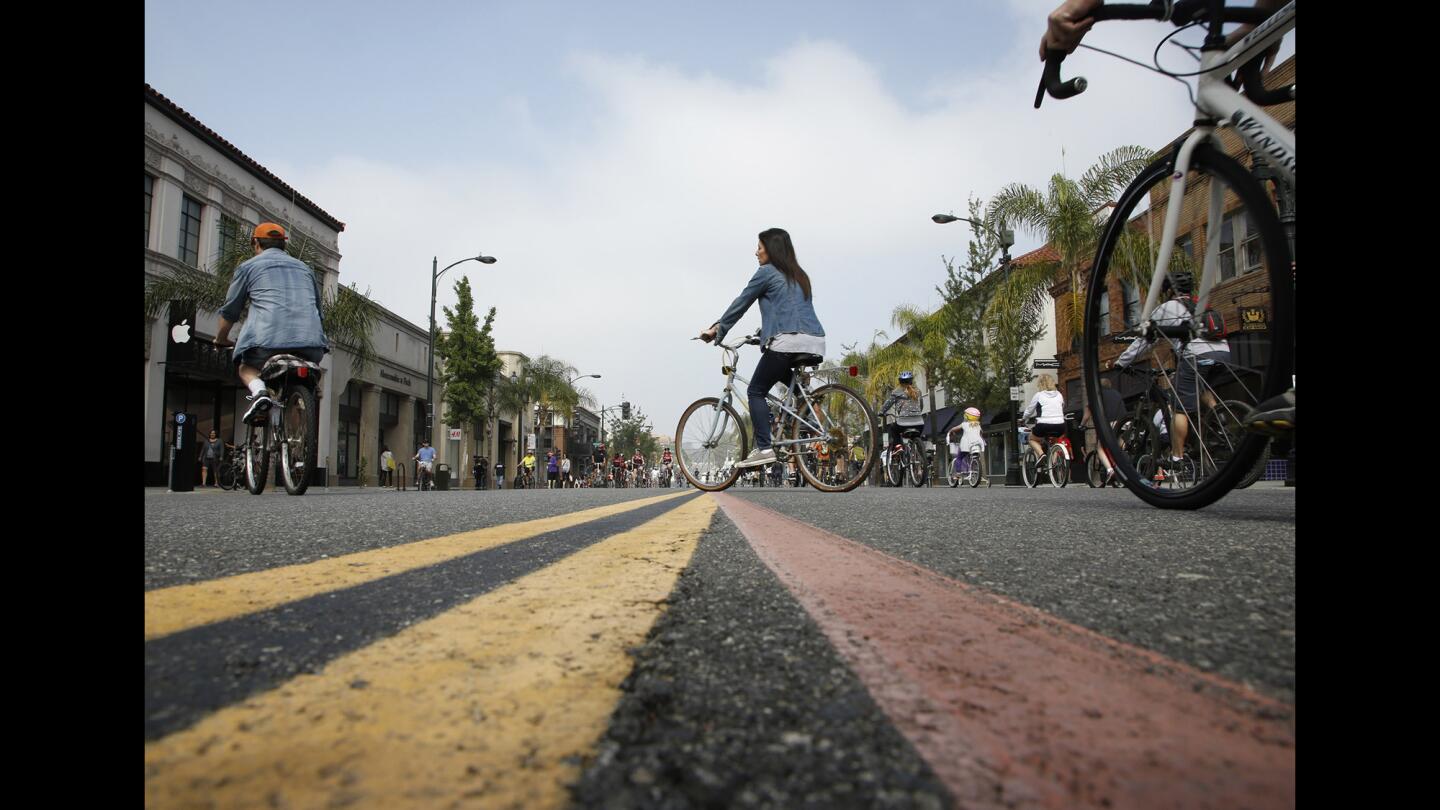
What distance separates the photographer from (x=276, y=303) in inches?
198

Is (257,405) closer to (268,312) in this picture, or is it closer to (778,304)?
(268,312)

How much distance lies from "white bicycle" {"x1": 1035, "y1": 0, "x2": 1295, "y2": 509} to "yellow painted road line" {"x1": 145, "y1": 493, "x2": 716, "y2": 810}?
5.64ft

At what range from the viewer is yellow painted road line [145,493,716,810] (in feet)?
1.26

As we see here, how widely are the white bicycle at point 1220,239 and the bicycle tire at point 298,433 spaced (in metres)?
5.05

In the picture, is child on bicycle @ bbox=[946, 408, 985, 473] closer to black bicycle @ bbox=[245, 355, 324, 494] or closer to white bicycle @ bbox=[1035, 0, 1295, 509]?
black bicycle @ bbox=[245, 355, 324, 494]

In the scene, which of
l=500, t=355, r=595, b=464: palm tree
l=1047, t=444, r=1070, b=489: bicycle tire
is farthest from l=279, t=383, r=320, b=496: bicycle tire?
l=500, t=355, r=595, b=464: palm tree

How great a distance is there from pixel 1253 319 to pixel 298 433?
5562mm

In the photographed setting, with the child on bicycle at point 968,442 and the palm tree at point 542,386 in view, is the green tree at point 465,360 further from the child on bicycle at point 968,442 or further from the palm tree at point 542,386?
the child on bicycle at point 968,442

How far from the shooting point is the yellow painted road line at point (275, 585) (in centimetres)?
73

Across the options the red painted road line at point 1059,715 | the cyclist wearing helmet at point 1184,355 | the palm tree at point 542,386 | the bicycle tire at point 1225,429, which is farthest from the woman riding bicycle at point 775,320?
the palm tree at point 542,386

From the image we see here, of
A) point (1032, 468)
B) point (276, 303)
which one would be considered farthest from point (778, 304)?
point (1032, 468)
